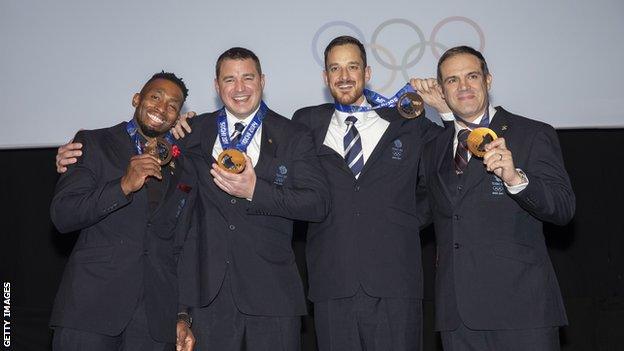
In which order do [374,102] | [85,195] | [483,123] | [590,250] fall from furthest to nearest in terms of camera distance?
[590,250] → [374,102] → [483,123] → [85,195]

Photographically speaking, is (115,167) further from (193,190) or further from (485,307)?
(485,307)

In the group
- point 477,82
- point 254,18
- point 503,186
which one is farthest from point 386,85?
point 503,186

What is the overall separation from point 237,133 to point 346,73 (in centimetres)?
76

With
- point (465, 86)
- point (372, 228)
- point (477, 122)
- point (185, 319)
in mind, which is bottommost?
point (185, 319)

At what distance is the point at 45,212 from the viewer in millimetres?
6656

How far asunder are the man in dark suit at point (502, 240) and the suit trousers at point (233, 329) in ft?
2.80

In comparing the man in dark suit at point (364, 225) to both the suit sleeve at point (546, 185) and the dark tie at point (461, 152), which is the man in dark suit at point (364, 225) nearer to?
the dark tie at point (461, 152)

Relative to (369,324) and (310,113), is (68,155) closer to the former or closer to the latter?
(310,113)

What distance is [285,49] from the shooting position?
5.82 metres

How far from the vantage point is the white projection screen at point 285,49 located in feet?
18.7

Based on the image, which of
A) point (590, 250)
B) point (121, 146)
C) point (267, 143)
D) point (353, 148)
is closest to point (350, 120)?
point (353, 148)

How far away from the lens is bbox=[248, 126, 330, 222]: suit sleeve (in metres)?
3.99

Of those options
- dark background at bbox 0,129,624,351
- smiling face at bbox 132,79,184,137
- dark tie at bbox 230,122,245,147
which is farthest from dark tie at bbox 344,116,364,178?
dark background at bbox 0,129,624,351

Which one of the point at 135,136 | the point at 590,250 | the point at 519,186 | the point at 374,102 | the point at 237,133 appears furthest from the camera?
the point at 590,250
